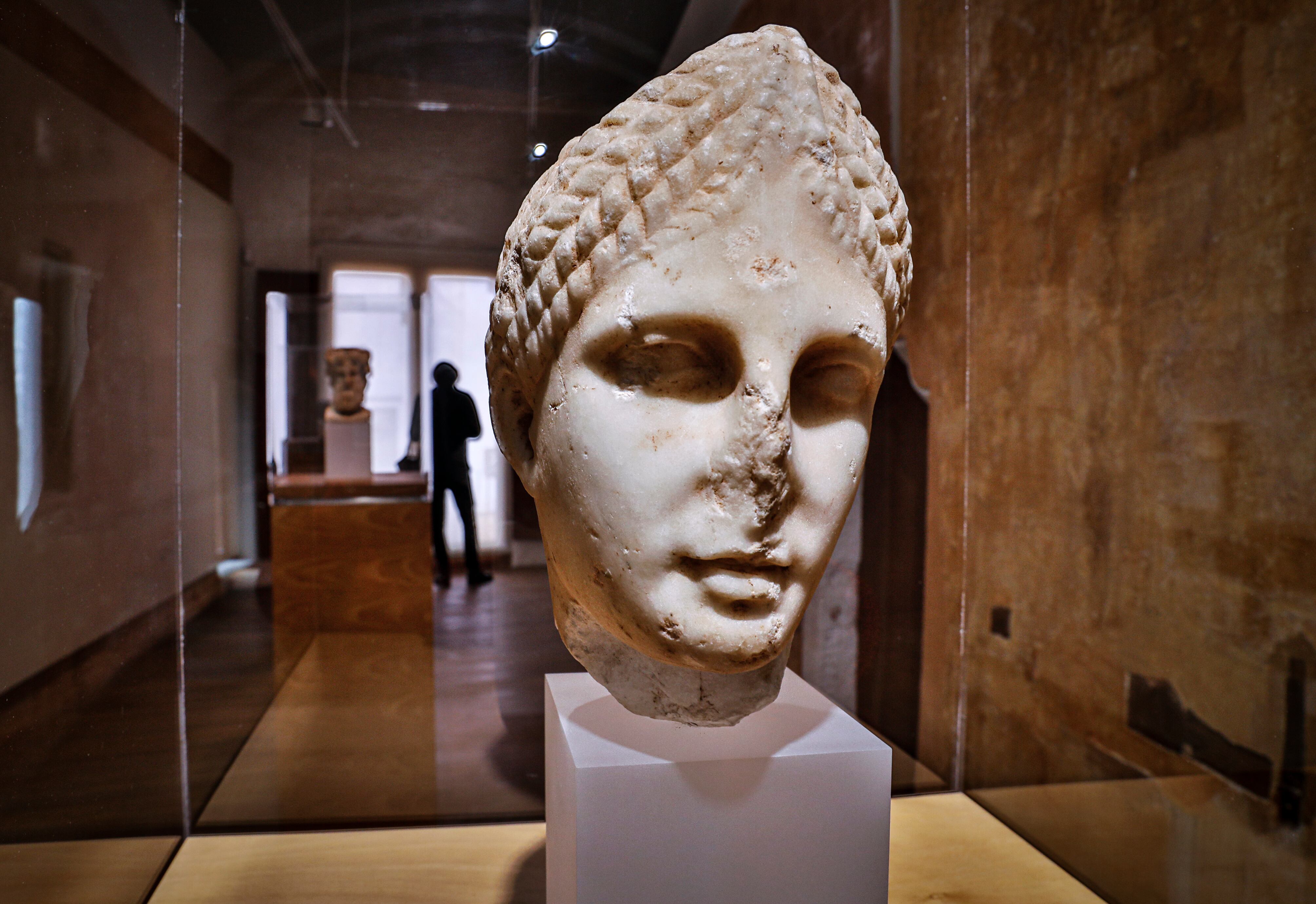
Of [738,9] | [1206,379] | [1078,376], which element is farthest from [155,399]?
Answer: [1206,379]

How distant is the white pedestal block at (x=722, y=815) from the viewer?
154cm

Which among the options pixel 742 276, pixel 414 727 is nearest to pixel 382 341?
pixel 414 727

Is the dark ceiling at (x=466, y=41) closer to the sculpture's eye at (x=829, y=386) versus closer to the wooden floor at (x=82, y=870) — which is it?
the sculpture's eye at (x=829, y=386)

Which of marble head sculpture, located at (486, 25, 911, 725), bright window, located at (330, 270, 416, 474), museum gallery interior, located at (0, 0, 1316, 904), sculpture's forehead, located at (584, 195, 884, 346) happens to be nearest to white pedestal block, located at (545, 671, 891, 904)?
museum gallery interior, located at (0, 0, 1316, 904)

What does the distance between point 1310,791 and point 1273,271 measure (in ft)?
3.54

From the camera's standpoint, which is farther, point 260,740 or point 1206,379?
point 260,740

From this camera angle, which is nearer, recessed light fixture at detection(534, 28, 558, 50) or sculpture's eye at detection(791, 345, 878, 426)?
sculpture's eye at detection(791, 345, 878, 426)

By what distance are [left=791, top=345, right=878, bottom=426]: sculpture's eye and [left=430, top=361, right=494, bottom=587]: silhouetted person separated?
1184 mm

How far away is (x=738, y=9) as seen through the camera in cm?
236

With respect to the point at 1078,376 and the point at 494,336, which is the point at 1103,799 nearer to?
the point at 1078,376

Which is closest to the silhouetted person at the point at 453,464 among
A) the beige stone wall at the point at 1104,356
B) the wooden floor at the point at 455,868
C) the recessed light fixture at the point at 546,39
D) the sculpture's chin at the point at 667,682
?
the wooden floor at the point at 455,868

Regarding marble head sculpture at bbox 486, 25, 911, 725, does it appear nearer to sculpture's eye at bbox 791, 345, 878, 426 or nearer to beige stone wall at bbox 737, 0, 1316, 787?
sculpture's eye at bbox 791, 345, 878, 426

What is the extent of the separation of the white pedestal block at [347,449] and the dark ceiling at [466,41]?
96 centimetres

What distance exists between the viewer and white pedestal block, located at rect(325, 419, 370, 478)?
2396mm
